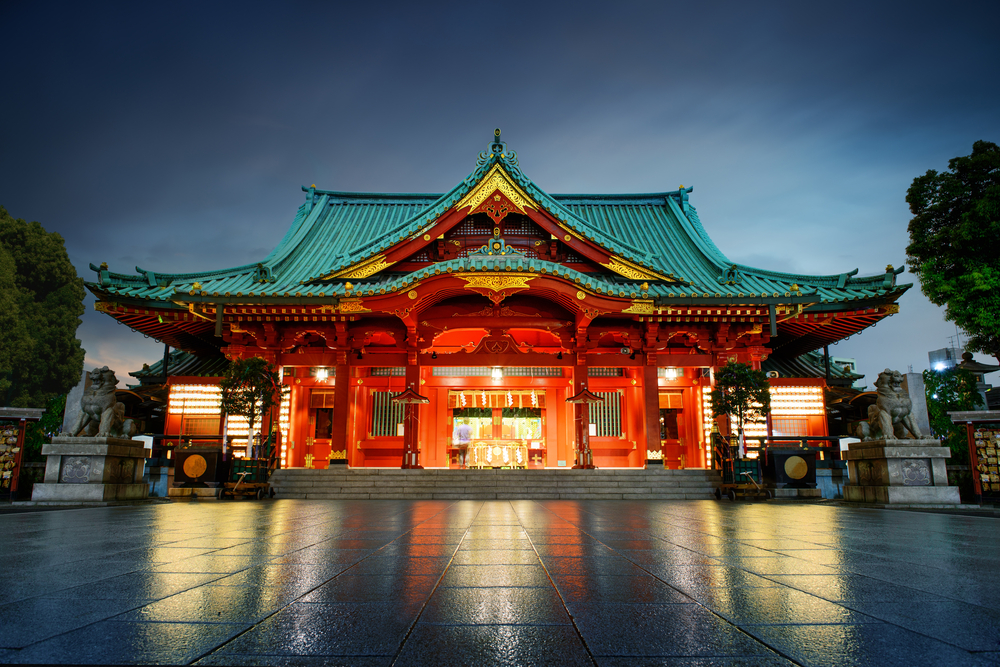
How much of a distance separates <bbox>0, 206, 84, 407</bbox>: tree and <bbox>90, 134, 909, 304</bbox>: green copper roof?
954 inches

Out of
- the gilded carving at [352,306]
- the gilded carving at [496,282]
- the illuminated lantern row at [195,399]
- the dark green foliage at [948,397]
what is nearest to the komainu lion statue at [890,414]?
the dark green foliage at [948,397]

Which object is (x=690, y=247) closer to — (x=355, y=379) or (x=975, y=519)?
(x=355, y=379)

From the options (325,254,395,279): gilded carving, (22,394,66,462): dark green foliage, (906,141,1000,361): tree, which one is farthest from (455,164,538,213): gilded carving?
(906,141,1000,361): tree

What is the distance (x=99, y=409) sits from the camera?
38.3 ft

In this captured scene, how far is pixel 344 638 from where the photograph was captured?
219 centimetres

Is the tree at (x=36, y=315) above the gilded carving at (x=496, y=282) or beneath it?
above

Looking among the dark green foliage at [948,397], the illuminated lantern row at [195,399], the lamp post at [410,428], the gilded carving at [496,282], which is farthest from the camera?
the illuminated lantern row at [195,399]

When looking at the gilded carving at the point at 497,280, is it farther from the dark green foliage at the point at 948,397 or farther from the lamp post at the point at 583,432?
the dark green foliage at the point at 948,397

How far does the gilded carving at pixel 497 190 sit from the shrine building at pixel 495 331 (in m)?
0.05

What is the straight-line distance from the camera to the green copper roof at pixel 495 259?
54.0ft

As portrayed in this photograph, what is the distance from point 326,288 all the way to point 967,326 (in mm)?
23895

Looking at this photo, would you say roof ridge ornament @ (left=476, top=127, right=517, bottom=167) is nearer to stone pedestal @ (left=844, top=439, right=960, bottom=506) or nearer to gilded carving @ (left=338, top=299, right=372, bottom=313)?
gilded carving @ (left=338, top=299, right=372, bottom=313)

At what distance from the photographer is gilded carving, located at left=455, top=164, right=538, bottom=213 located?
1762 cm

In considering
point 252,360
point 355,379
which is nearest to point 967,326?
point 355,379
